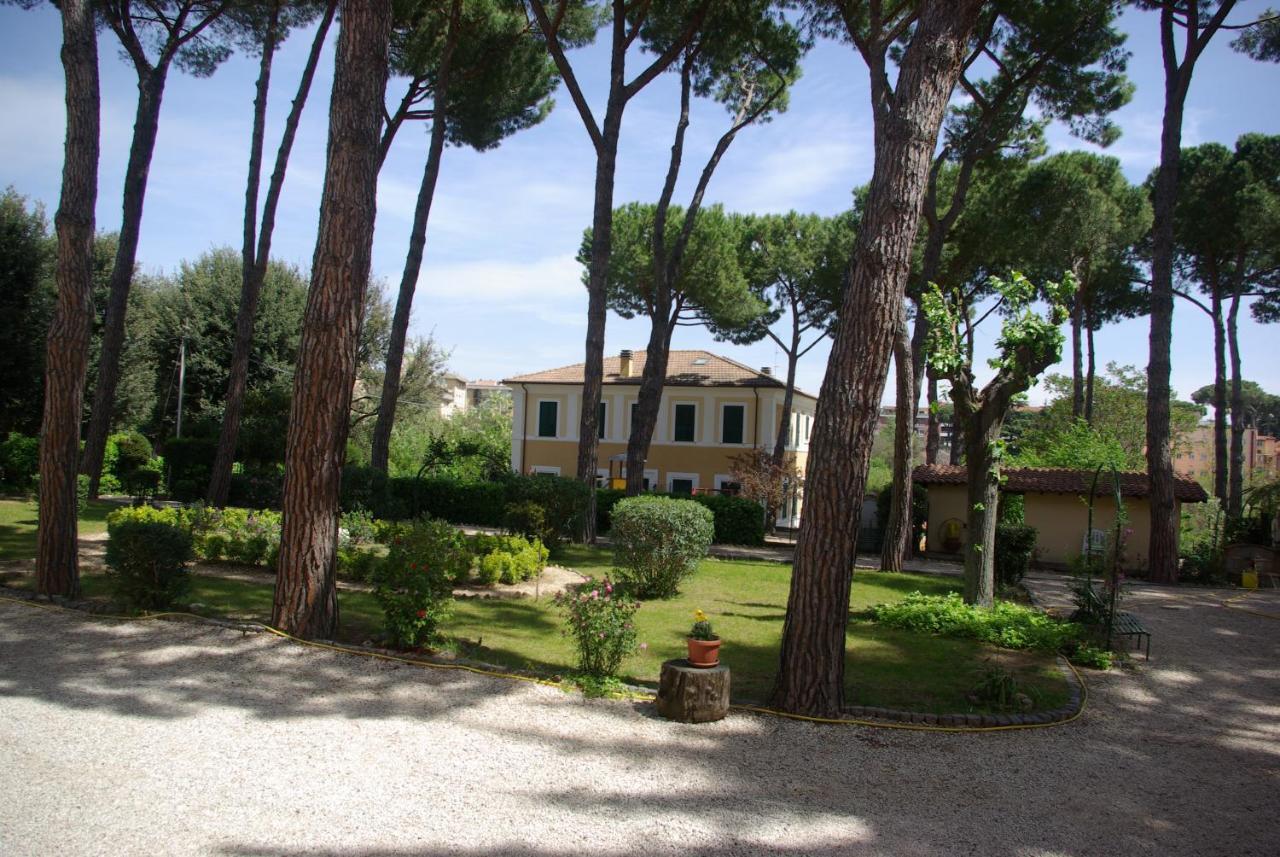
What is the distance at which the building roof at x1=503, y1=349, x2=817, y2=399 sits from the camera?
31.8 m

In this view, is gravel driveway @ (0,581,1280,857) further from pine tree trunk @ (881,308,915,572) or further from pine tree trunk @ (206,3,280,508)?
pine tree trunk @ (206,3,280,508)

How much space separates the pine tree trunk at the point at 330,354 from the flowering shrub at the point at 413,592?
688 millimetres

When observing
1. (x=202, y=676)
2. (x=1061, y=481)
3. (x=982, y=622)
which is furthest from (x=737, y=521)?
(x=202, y=676)

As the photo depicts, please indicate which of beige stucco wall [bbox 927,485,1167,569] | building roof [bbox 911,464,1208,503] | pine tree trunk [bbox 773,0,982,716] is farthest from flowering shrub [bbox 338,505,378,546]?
building roof [bbox 911,464,1208,503]

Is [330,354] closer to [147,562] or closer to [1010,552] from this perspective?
[147,562]

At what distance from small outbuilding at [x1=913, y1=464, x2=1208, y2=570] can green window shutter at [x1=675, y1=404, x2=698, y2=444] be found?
1120 cm

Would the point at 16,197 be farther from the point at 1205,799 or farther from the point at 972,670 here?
the point at 1205,799

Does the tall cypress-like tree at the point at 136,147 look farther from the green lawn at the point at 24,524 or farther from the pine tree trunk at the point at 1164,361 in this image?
the pine tree trunk at the point at 1164,361

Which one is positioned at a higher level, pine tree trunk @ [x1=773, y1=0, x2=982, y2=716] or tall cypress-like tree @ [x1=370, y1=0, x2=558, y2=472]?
tall cypress-like tree @ [x1=370, y1=0, x2=558, y2=472]

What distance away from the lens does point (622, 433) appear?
3247cm

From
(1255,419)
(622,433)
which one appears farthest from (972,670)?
(1255,419)

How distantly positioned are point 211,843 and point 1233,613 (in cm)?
1469

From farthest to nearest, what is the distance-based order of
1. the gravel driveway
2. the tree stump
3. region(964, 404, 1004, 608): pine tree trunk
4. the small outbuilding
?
the small outbuilding → region(964, 404, 1004, 608): pine tree trunk → the tree stump → the gravel driveway

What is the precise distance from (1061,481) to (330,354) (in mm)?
18530
